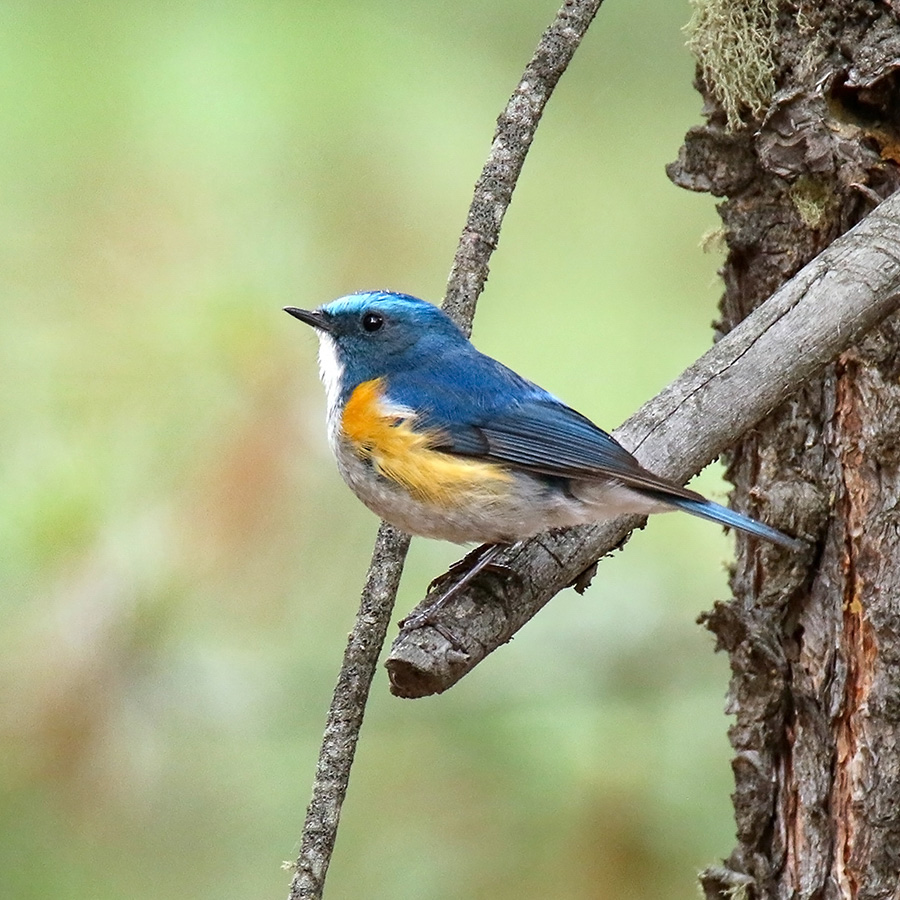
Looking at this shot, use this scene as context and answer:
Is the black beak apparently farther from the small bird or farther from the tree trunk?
the tree trunk

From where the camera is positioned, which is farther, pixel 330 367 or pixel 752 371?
pixel 330 367

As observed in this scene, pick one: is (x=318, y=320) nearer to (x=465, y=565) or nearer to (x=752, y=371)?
(x=465, y=565)

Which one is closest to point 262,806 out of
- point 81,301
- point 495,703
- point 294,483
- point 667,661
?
point 495,703

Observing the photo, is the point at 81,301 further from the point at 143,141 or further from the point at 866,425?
the point at 866,425

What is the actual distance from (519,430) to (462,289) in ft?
1.33

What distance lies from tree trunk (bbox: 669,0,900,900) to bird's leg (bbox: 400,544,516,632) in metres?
0.59

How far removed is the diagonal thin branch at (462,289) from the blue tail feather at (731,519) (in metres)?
0.64

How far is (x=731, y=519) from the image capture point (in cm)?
271

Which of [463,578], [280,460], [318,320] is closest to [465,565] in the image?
[463,578]

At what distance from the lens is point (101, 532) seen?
371cm

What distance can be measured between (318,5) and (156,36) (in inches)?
24.7

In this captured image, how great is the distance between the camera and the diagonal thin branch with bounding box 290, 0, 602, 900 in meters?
2.35

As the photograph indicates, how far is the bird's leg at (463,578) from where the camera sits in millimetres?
2320

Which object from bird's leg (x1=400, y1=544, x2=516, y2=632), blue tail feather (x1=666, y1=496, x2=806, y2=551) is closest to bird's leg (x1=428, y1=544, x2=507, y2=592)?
bird's leg (x1=400, y1=544, x2=516, y2=632)
